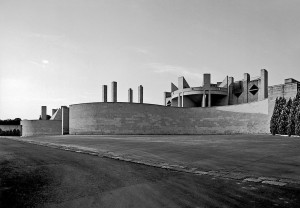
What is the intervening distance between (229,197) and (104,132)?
94.5ft

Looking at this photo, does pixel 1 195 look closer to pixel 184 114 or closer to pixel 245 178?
pixel 245 178

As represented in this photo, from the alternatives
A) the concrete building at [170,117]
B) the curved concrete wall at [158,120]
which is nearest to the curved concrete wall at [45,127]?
the concrete building at [170,117]

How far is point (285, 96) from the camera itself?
2492 cm

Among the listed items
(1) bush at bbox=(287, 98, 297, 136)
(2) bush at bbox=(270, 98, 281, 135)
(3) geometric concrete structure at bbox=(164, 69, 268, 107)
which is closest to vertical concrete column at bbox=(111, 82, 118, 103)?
(3) geometric concrete structure at bbox=(164, 69, 268, 107)

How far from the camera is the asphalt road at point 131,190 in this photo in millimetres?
3672

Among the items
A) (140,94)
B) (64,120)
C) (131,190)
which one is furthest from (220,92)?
(131,190)

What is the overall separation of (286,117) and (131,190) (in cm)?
2378

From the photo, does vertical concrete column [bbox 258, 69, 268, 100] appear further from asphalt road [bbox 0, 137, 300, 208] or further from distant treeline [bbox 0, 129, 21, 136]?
distant treeline [bbox 0, 129, 21, 136]

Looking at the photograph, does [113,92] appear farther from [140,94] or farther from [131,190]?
[131,190]

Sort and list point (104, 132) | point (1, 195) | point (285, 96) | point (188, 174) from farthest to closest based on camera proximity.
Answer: point (104, 132), point (285, 96), point (188, 174), point (1, 195)

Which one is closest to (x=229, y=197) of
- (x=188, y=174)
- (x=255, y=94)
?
(x=188, y=174)

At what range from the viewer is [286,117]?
23.6 m

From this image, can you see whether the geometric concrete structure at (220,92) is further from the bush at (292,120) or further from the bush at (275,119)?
the bush at (292,120)

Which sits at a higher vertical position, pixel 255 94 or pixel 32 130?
pixel 255 94
